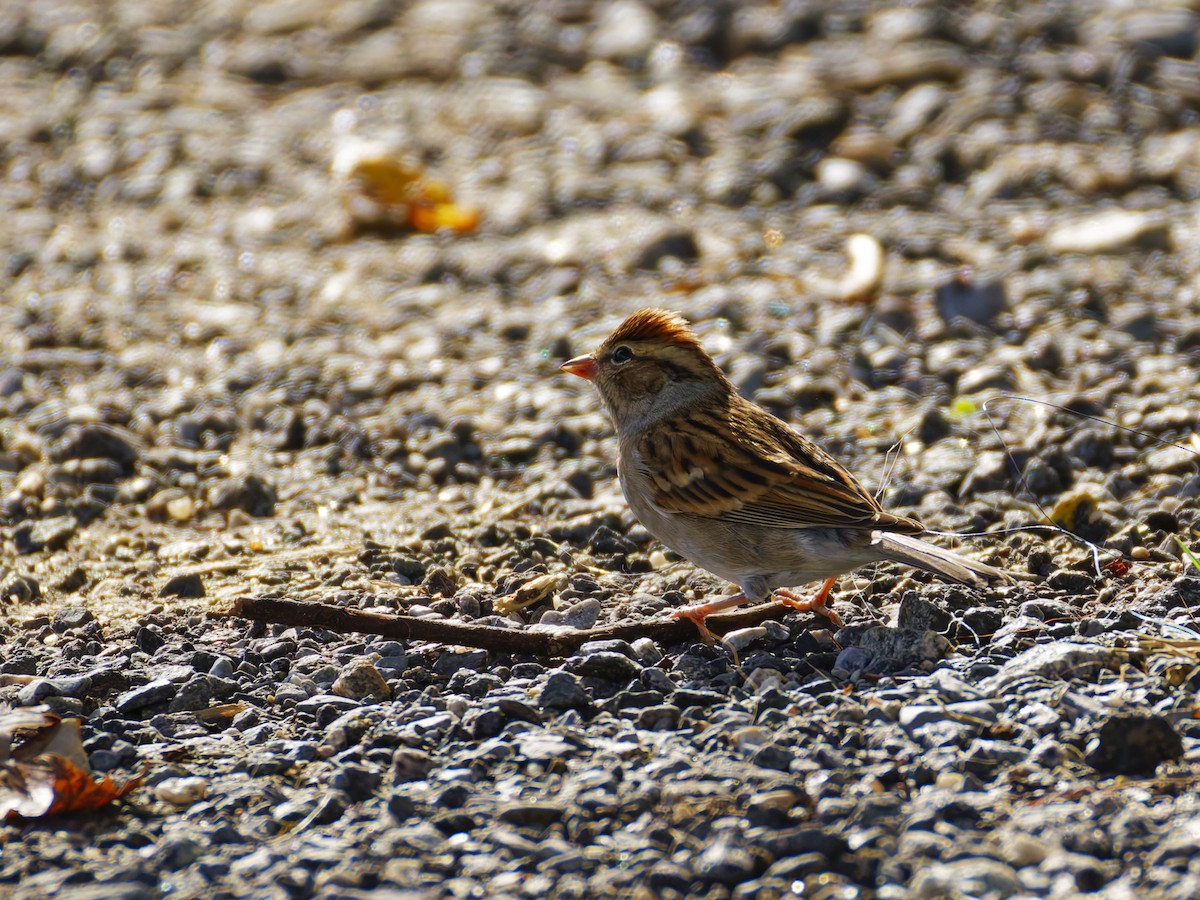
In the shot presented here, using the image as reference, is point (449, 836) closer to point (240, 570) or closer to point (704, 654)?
point (704, 654)

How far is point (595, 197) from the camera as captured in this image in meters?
8.38

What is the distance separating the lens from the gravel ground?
3.35m

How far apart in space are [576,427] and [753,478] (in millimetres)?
1778

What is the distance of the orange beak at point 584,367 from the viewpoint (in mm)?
5438

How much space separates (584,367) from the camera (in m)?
5.46

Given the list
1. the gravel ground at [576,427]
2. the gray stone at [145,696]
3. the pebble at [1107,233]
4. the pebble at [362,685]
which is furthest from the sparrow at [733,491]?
the pebble at [1107,233]

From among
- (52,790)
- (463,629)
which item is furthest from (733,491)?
(52,790)

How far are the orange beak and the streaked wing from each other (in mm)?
487

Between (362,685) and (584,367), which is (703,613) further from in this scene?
(584,367)

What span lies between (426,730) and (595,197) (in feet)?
16.5

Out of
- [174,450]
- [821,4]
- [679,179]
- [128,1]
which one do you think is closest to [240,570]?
[174,450]

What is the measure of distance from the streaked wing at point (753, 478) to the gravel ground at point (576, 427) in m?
0.34

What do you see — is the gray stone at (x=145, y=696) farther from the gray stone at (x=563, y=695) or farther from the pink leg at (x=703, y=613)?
the pink leg at (x=703, y=613)

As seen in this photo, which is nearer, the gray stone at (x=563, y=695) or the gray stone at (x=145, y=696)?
the gray stone at (x=563, y=695)
